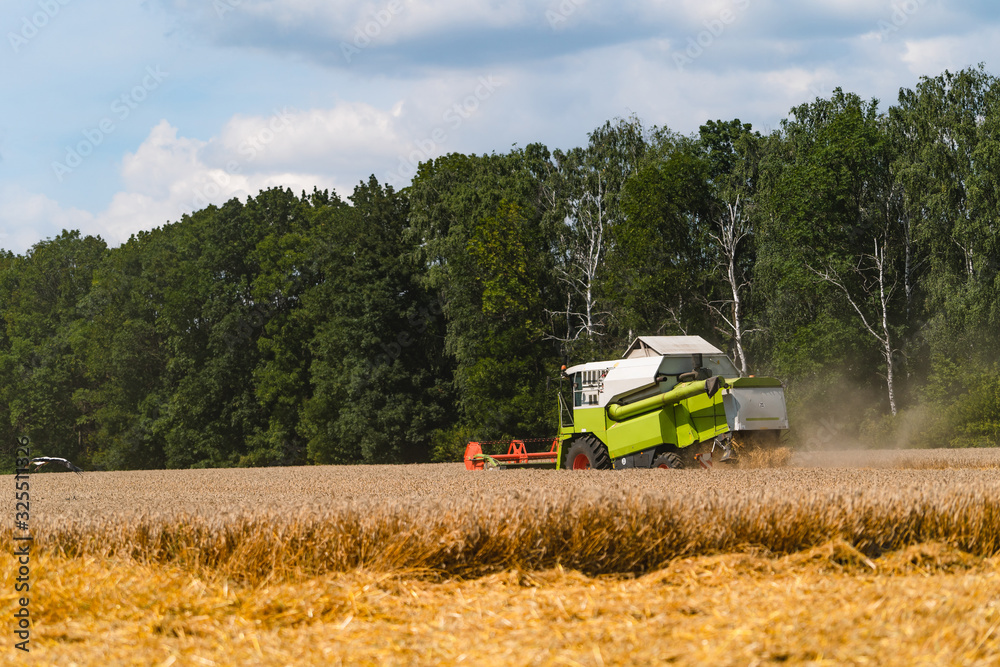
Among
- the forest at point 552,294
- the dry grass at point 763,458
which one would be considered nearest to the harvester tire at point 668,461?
the dry grass at point 763,458

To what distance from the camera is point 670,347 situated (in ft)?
59.2

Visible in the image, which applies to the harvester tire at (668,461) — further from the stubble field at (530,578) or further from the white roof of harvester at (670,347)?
the stubble field at (530,578)

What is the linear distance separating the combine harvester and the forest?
416 centimetres

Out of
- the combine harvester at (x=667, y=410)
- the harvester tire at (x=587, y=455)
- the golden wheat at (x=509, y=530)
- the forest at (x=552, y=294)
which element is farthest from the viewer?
the forest at (x=552, y=294)

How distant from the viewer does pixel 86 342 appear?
61.4 metres

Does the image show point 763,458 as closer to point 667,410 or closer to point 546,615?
point 667,410

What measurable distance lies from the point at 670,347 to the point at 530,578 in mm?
12263

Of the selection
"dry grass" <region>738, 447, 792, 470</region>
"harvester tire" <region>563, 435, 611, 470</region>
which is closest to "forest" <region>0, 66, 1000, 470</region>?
"harvester tire" <region>563, 435, 611, 470</region>

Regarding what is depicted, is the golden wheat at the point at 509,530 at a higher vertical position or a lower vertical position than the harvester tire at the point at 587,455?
higher

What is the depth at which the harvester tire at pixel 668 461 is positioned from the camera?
53.3 ft

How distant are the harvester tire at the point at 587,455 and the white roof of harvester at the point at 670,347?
6.60ft

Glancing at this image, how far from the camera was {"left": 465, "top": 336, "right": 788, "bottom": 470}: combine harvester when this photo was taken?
16.1 m

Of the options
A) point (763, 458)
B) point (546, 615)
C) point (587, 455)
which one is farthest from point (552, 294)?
point (546, 615)

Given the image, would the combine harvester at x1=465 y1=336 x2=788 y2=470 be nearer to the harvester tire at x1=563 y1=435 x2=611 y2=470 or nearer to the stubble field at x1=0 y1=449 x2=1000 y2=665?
the harvester tire at x1=563 y1=435 x2=611 y2=470
